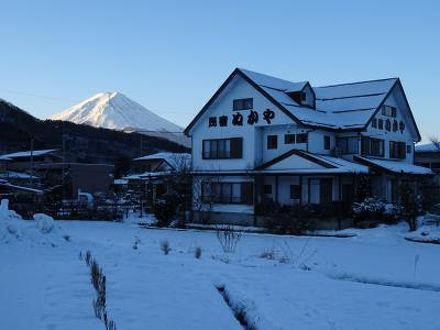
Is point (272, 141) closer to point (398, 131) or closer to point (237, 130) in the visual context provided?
point (237, 130)

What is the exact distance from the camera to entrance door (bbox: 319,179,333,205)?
3194 centimetres

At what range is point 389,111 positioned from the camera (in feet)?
125

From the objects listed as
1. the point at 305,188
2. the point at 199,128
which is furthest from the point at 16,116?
the point at 305,188

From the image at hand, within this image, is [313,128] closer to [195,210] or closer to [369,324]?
[195,210]

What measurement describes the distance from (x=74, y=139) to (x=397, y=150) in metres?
65.6

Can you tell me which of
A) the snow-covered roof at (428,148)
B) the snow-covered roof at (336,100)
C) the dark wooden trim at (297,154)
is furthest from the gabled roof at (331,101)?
the snow-covered roof at (428,148)

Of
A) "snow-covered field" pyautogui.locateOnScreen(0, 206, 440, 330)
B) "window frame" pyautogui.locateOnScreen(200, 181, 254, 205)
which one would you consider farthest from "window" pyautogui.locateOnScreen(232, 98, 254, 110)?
"snow-covered field" pyautogui.locateOnScreen(0, 206, 440, 330)

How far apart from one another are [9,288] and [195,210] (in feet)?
85.3

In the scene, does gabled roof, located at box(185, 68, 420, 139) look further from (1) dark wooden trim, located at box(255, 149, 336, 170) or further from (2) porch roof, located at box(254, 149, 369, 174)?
(2) porch roof, located at box(254, 149, 369, 174)

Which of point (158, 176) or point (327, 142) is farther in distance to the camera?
point (158, 176)

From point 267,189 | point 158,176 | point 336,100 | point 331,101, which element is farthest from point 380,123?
Result: point 158,176

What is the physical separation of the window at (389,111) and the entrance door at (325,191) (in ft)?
25.8

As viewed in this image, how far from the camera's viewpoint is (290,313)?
356 inches

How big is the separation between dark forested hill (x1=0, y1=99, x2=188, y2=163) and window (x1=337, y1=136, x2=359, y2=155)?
58.0 meters
